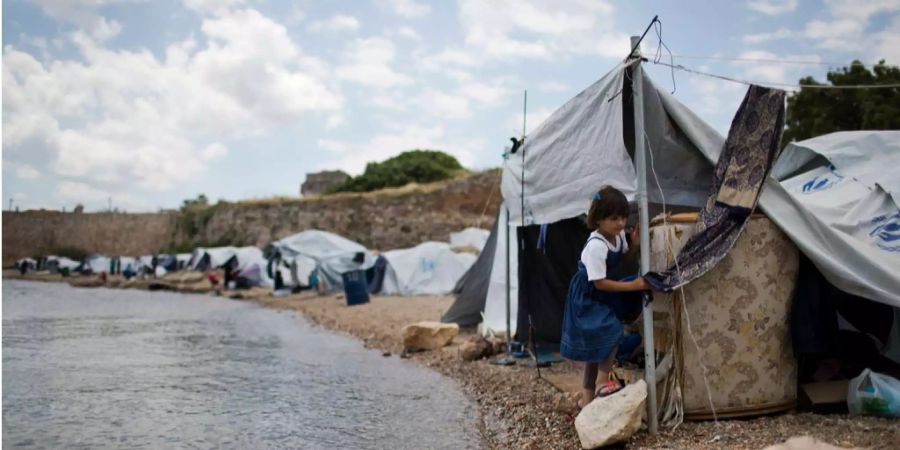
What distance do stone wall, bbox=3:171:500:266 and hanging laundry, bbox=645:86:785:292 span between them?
84.4ft

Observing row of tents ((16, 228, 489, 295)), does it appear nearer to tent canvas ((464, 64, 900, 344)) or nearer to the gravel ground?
the gravel ground

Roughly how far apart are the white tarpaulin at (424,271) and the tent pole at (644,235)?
705 inches

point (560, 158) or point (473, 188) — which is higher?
point (473, 188)

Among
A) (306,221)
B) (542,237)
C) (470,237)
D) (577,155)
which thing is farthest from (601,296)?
(306,221)

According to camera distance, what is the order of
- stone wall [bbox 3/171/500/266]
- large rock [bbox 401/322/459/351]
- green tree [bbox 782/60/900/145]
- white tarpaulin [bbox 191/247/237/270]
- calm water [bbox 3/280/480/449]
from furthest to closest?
stone wall [bbox 3/171/500/266]
white tarpaulin [bbox 191/247/237/270]
green tree [bbox 782/60/900/145]
large rock [bbox 401/322/459/351]
calm water [bbox 3/280/480/449]

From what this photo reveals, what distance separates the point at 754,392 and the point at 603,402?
3.58ft

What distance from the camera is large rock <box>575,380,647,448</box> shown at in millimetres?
4277

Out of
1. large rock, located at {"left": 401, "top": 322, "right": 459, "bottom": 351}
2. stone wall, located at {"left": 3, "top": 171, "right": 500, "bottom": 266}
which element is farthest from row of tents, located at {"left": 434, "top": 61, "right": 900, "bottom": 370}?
stone wall, located at {"left": 3, "top": 171, "right": 500, "bottom": 266}

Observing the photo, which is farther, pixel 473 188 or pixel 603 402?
pixel 473 188

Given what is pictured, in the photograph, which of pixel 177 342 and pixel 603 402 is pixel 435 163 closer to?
pixel 177 342

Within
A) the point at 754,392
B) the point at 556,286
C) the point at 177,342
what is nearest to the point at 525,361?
the point at 556,286

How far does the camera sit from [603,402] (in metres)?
4.43

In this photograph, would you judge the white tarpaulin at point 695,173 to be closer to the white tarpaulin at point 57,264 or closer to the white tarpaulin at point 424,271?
the white tarpaulin at point 424,271

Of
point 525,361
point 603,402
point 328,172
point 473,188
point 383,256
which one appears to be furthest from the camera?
point 328,172
